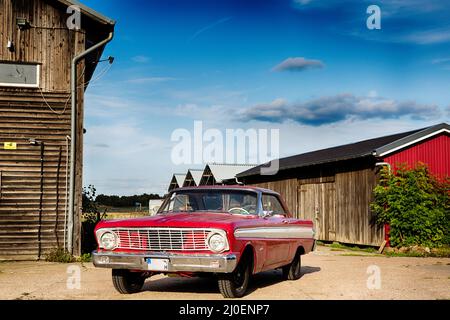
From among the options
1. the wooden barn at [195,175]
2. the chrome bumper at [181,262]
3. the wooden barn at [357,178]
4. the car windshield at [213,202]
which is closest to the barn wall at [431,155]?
the wooden barn at [357,178]

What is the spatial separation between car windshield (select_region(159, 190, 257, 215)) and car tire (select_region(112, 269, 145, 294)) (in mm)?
1167

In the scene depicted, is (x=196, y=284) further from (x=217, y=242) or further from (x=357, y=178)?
(x=357, y=178)

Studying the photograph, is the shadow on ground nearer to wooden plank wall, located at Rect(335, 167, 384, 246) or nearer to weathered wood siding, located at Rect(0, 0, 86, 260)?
weathered wood siding, located at Rect(0, 0, 86, 260)

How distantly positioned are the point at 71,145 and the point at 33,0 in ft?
12.3

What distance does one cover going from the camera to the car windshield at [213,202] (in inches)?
377

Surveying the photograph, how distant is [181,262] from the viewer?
7973 mm

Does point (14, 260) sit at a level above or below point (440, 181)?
below

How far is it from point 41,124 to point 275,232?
7443 mm

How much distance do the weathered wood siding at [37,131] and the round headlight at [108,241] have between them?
606cm

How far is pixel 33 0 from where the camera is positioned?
14.8 metres

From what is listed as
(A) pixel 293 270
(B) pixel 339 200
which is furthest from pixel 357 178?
(A) pixel 293 270
